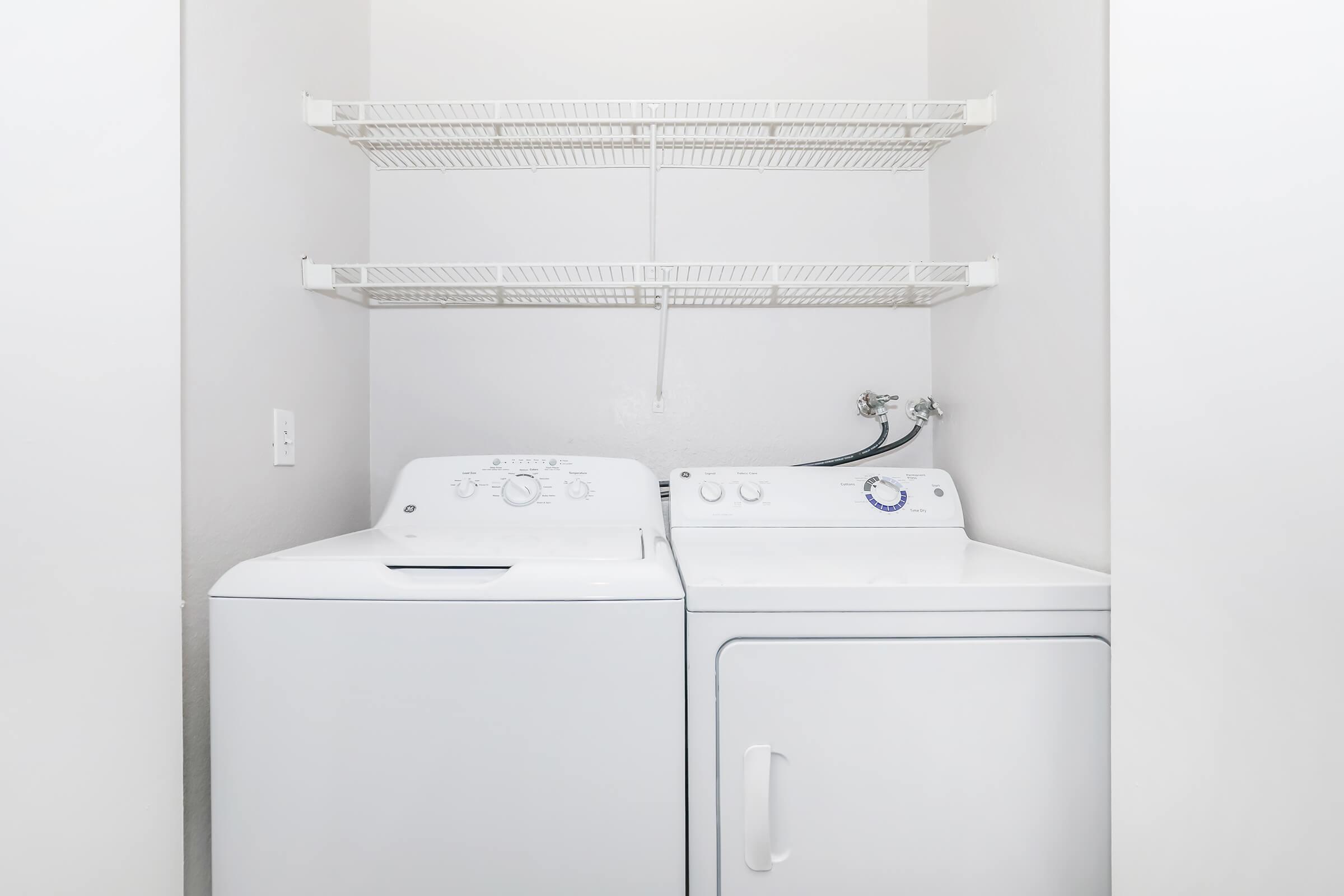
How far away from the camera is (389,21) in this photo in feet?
6.32

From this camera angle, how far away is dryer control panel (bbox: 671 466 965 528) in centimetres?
161

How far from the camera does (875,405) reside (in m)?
1.90

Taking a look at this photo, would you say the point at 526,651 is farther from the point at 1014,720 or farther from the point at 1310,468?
the point at 1310,468

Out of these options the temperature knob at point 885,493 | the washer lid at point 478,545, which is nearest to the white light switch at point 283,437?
the washer lid at point 478,545

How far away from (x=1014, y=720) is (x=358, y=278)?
179cm

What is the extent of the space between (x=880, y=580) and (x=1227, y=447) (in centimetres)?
47

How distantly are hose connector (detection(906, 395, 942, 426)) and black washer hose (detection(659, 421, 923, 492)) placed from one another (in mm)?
17

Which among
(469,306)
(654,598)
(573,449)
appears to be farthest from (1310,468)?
(469,306)

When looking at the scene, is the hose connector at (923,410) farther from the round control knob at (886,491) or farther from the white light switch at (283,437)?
the white light switch at (283,437)

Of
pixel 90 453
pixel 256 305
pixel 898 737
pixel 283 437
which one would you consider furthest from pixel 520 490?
pixel 898 737

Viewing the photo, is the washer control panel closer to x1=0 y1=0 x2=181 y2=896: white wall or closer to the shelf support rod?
the shelf support rod

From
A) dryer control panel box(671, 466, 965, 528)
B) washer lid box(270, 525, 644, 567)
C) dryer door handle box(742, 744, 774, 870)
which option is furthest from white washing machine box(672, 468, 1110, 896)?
dryer control panel box(671, 466, 965, 528)

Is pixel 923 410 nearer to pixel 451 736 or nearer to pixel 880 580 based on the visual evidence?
pixel 880 580

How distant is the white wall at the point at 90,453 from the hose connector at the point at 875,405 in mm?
1565
